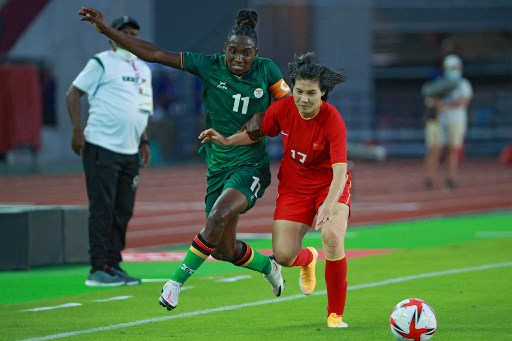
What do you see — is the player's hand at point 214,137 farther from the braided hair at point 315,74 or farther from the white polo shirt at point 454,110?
the white polo shirt at point 454,110

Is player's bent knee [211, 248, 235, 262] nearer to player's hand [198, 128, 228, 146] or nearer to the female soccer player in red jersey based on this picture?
the female soccer player in red jersey

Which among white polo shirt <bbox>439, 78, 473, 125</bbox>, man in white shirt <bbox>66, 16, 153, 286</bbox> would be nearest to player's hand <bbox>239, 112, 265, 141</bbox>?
man in white shirt <bbox>66, 16, 153, 286</bbox>

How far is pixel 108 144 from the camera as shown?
36.0 feet

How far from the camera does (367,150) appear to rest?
21859 mm

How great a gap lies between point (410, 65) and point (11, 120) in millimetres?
16372

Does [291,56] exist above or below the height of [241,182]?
below

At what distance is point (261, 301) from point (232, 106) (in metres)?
1.72

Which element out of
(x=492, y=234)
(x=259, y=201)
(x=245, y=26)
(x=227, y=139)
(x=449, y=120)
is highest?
(x=245, y=26)

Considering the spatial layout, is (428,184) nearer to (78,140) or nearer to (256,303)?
(78,140)

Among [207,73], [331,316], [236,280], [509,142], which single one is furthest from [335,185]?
[509,142]

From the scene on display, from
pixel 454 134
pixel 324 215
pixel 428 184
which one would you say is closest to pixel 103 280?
pixel 324 215

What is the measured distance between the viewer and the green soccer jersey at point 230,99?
362 inches

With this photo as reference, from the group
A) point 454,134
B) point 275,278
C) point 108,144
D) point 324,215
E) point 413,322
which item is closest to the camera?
point 413,322

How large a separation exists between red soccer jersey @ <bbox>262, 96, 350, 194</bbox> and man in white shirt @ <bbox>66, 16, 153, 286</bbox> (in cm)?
248
